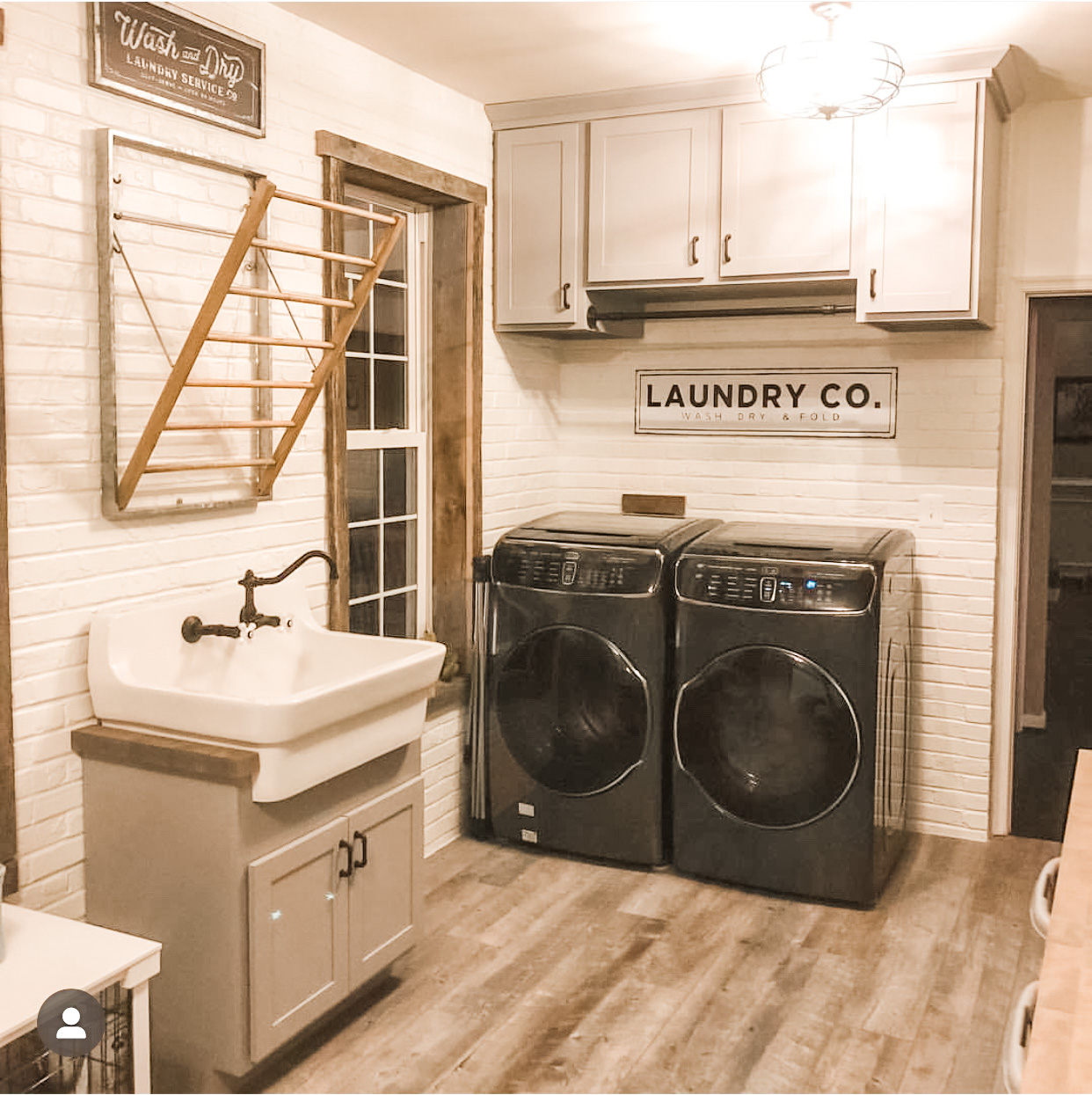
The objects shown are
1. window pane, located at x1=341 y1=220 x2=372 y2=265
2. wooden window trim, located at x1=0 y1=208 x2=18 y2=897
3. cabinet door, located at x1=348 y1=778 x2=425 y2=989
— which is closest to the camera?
wooden window trim, located at x1=0 y1=208 x2=18 y2=897

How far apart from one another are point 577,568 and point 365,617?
729 mm

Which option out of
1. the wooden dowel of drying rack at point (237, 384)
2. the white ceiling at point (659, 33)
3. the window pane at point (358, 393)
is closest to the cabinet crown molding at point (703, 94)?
the white ceiling at point (659, 33)

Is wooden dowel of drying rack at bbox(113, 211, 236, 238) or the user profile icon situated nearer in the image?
the user profile icon

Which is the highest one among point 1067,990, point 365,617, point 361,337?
point 361,337

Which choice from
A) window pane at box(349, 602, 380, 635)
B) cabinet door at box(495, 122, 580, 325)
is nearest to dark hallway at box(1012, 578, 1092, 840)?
window pane at box(349, 602, 380, 635)

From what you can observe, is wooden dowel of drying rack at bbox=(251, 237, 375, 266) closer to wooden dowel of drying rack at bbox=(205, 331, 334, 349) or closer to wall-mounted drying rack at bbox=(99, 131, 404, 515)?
wall-mounted drying rack at bbox=(99, 131, 404, 515)

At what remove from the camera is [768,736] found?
3676 mm

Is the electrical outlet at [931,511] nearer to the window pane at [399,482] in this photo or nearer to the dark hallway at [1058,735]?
the dark hallway at [1058,735]

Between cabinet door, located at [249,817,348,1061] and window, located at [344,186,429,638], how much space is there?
47.7 inches

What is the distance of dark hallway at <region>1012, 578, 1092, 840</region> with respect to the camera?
175 inches

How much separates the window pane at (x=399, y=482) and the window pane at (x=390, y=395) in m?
0.10

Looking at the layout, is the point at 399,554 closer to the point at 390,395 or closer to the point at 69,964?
the point at 390,395

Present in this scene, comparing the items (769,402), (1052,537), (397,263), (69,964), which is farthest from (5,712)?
(1052,537)

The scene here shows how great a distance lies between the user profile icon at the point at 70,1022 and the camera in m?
2.07
